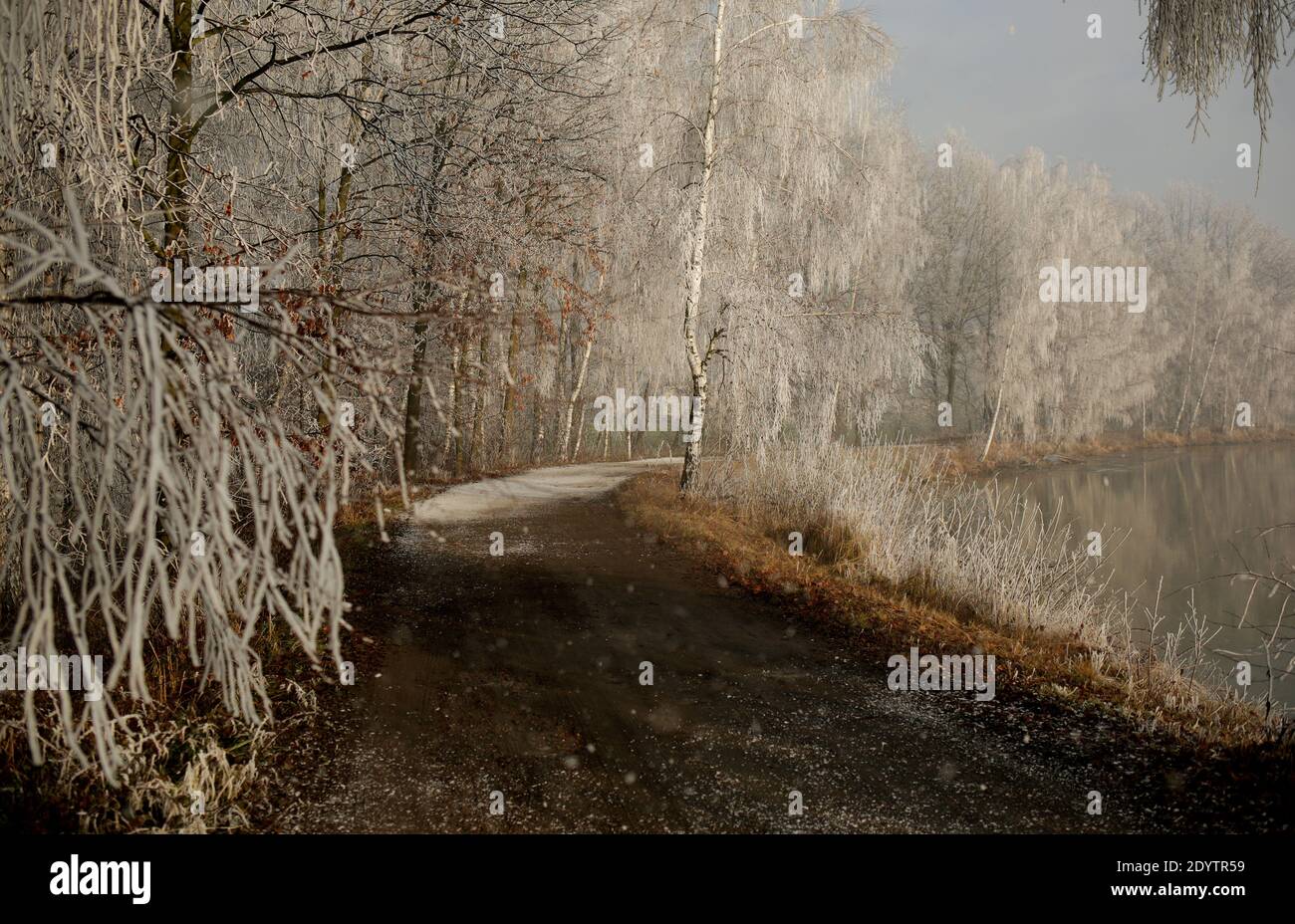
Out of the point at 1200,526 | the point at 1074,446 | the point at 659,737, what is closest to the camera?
the point at 659,737

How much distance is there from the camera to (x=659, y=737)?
4.50 m

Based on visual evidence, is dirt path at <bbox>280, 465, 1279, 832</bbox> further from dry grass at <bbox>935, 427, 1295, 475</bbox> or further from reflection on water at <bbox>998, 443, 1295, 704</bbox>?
dry grass at <bbox>935, 427, 1295, 475</bbox>

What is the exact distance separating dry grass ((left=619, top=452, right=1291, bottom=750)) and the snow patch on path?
7.27ft

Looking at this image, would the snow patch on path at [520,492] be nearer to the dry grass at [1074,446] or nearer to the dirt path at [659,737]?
the dirt path at [659,737]

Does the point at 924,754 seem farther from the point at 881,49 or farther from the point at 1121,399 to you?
the point at 1121,399

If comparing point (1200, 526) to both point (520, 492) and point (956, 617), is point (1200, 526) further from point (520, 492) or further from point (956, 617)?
point (520, 492)

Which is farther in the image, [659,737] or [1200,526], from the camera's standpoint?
[1200,526]

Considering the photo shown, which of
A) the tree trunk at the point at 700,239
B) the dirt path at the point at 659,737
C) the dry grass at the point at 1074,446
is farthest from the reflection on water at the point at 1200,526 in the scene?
the tree trunk at the point at 700,239

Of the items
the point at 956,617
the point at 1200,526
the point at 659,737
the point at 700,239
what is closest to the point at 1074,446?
the point at 1200,526

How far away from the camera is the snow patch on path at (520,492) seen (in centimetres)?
Answer: 1162

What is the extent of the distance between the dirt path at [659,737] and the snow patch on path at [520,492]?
4.22m

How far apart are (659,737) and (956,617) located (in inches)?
160
